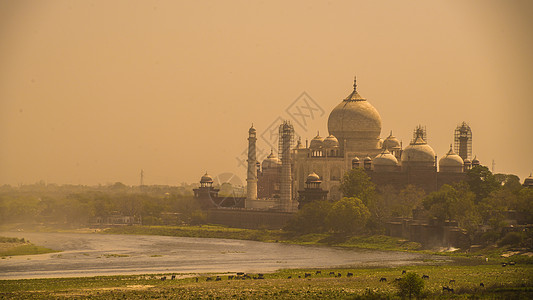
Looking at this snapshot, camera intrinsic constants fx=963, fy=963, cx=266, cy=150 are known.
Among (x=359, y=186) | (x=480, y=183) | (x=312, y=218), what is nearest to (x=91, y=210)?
(x=312, y=218)

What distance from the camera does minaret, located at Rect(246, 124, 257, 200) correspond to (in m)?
166

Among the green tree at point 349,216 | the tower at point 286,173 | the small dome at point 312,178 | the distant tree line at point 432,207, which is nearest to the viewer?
the distant tree line at point 432,207

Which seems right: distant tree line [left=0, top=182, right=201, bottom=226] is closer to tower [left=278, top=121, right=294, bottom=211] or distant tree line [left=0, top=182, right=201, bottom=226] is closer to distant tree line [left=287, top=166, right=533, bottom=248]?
tower [left=278, top=121, right=294, bottom=211]

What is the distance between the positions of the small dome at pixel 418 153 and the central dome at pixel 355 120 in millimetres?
11305

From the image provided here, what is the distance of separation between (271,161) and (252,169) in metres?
12.9

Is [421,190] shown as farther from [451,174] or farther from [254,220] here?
[254,220]

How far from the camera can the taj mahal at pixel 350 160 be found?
144625 mm

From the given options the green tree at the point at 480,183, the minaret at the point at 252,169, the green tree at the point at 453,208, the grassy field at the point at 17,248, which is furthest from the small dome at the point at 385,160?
the grassy field at the point at 17,248

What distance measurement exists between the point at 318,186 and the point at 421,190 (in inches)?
652

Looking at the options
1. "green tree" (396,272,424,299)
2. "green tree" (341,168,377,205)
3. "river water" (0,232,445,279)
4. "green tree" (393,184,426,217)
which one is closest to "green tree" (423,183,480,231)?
"river water" (0,232,445,279)

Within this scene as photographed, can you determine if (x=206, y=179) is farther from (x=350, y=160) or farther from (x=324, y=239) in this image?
(x=324, y=239)

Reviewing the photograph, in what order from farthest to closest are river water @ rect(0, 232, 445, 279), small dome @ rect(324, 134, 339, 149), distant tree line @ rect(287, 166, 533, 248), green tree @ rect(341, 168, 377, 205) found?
small dome @ rect(324, 134, 339, 149) < green tree @ rect(341, 168, 377, 205) < distant tree line @ rect(287, 166, 533, 248) < river water @ rect(0, 232, 445, 279)

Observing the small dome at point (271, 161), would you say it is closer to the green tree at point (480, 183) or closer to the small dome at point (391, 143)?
the small dome at point (391, 143)

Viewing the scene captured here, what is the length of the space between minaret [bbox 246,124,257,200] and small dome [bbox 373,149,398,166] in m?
27.0
